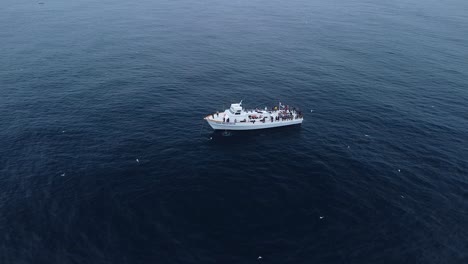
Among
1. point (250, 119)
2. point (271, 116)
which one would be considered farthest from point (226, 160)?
point (271, 116)

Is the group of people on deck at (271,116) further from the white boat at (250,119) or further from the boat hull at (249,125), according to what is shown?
the boat hull at (249,125)

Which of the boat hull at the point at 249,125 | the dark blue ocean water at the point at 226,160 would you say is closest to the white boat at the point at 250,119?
the boat hull at the point at 249,125

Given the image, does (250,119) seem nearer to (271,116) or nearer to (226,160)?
(271,116)

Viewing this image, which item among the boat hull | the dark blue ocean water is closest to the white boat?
the boat hull

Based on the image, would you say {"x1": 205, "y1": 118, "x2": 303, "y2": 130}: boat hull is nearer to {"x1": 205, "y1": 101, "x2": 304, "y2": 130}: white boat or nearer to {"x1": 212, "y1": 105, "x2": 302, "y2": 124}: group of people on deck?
{"x1": 205, "y1": 101, "x2": 304, "y2": 130}: white boat

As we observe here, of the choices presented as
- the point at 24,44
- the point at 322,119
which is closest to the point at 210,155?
the point at 322,119
